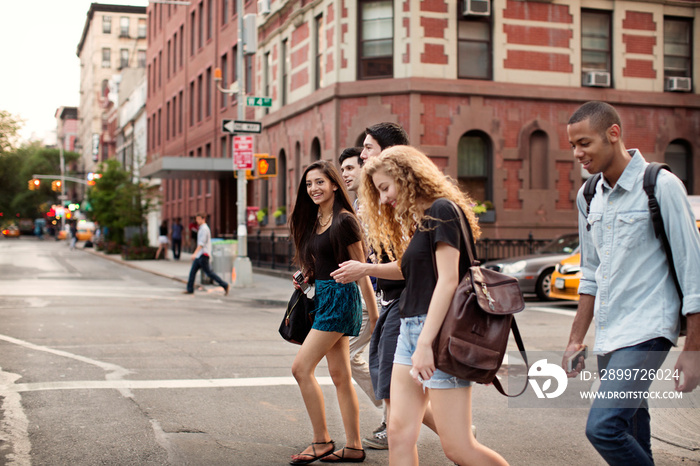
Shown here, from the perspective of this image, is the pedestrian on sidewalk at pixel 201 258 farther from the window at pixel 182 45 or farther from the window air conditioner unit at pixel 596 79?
the window at pixel 182 45

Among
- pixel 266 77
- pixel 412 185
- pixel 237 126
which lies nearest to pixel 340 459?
pixel 412 185

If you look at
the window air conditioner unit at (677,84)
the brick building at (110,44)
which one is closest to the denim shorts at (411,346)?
the window air conditioner unit at (677,84)

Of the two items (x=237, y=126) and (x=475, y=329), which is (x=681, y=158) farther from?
(x=475, y=329)

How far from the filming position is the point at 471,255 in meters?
3.44

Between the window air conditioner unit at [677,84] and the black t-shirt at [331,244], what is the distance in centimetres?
2108

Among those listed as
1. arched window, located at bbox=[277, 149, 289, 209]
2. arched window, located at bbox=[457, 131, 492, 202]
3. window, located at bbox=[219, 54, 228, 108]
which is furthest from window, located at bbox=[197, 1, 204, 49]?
arched window, located at bbox=[457, 131, 492, 202]

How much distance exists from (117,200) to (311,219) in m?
33.6

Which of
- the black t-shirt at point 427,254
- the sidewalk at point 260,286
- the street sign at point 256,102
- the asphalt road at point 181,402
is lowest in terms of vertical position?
the sidewalk at point 260,286

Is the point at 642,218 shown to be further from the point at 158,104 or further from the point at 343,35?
the point at 158,104

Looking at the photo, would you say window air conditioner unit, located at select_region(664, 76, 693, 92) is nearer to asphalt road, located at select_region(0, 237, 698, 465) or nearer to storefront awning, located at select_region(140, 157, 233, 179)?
asphalt road, located at select_region(0, 237, 698, 465)

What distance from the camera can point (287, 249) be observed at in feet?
77.5

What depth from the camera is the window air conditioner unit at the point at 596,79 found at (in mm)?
22306

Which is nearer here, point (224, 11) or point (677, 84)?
point (677, 84)

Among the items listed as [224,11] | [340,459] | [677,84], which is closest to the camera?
[340,459]
